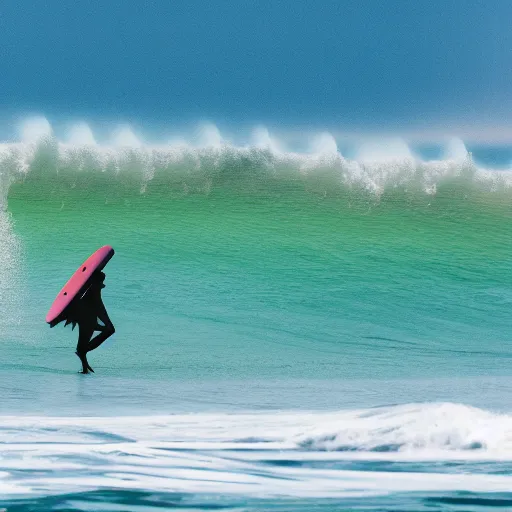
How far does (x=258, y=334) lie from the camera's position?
13539 millimetres

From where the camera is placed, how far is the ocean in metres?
4.61

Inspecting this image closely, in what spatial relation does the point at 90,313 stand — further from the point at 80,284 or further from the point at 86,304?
the point at 80,284

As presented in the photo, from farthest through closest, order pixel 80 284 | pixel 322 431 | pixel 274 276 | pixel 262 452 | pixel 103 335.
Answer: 1. pixel 274 276
2. pixel 103 335
3. pixel 80 284
4. pixel 322 431
5. pixel 262 452

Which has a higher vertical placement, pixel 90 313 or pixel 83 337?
pixel 90 313

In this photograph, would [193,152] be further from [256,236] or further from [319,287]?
[319,287]

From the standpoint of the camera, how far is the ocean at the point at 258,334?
461 cm

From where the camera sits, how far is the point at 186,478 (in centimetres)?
457

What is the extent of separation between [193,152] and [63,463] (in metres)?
20.2

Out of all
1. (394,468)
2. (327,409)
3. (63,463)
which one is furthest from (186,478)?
(327,409)

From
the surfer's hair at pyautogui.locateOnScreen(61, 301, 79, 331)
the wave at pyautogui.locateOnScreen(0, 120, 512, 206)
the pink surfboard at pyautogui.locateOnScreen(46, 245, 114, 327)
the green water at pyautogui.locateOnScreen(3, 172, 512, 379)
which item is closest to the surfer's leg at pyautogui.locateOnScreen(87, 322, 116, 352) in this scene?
the surfer's hair at pyautogui.locateOnScreen(61, 301, 79, 331)

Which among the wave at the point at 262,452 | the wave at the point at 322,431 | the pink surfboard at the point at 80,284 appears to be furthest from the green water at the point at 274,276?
the wave at the point at 262,452

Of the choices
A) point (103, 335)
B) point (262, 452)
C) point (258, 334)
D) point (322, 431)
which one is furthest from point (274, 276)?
point (262, 452)

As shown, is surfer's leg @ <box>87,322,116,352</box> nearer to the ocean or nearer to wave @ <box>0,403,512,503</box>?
the ocean

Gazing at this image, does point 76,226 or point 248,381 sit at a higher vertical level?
point 76,226
